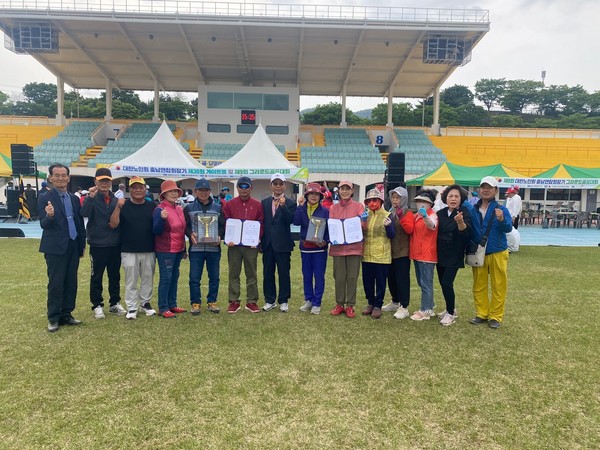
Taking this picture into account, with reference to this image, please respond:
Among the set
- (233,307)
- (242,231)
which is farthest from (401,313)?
(242,231)

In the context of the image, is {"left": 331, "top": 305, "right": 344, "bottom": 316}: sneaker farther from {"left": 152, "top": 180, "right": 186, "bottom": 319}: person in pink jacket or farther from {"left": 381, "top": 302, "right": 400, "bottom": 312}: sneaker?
{"left": 152, "top": 180, "right": 186, "bottom": 319}: person in pink jacket

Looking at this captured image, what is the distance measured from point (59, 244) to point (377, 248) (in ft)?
12.4

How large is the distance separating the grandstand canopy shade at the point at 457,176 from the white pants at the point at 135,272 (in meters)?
13.7

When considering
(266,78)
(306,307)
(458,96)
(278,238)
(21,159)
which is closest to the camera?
(278,238)

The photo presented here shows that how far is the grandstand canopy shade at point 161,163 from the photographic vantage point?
45.9ft

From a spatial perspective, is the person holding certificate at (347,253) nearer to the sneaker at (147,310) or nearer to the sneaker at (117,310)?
the sneaker at (147,310)

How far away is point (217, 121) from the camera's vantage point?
2880cm

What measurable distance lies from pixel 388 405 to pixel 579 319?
3692 millimetres

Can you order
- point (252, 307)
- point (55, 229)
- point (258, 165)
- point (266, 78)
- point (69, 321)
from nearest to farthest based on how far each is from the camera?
point (55, 229), point (69, 321), point (252, 307), point (258, 165), point (266, 78)

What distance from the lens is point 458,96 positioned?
65.6 metres

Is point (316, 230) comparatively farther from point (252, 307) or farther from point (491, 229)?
point (491, 229)

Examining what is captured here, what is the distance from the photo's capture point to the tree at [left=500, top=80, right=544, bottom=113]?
65.7 m

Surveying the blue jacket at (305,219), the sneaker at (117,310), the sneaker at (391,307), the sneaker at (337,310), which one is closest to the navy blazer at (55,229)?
the sneaker at (117,310)

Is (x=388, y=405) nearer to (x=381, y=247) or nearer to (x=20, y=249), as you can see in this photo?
(x=381, y=247)
